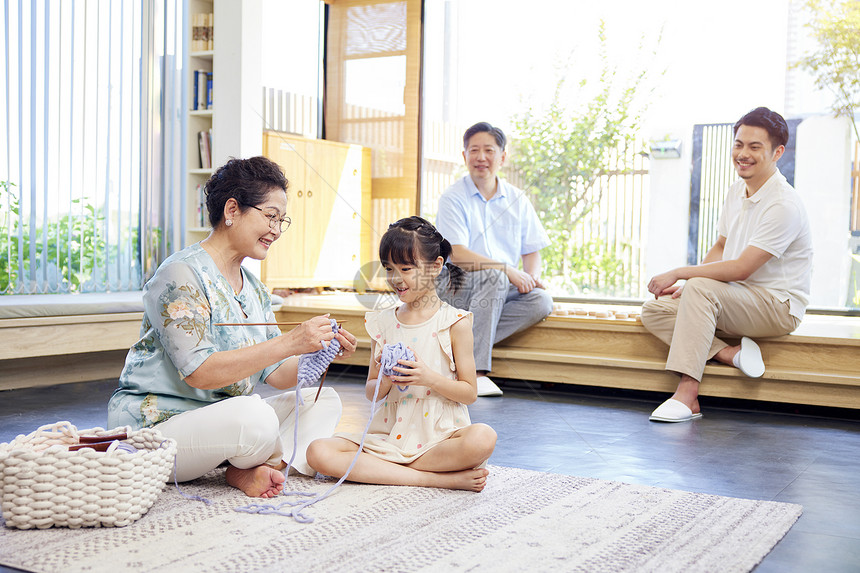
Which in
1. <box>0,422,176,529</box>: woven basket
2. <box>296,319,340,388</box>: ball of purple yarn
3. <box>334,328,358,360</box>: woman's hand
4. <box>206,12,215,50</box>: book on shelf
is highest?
<box>206,12,215,50</box>: book on shelf

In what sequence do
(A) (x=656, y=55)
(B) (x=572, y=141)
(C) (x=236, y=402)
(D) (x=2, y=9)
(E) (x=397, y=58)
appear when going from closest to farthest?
(C) (x=236, y=402) < (D) (x=2, y=9) < (A) (x=656, y=55) < (B) (x=572, y=141) < (E) (x=397, y=58)

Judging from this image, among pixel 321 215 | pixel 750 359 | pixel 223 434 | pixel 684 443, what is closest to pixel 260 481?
pixel 223 434

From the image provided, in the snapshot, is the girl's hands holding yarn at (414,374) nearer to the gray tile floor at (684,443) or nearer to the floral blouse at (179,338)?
the floral blouse at (179,338)

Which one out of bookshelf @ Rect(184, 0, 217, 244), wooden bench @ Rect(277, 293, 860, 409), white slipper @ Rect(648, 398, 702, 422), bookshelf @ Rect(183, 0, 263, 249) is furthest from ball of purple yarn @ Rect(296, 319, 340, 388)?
bookshelf @ Rect(184, 0, 217, 244)

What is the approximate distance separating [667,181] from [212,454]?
3.82 metres

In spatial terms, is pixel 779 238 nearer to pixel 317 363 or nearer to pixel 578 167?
pixel 317 363

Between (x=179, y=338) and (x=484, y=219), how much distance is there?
2.31m

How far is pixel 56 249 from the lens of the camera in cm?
420

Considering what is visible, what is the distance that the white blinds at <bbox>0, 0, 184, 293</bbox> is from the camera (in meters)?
4.04

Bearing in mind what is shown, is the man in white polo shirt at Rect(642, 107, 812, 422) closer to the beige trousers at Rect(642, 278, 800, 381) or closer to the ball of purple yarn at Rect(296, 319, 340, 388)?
the beige trousers at Rect(642, 278, 800, 381)

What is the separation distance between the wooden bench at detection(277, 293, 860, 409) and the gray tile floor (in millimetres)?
82

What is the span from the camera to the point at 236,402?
1.82 meters

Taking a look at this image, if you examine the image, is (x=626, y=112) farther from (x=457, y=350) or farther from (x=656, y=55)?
(x=457, y=350)

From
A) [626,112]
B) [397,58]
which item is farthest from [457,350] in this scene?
[397,58]
